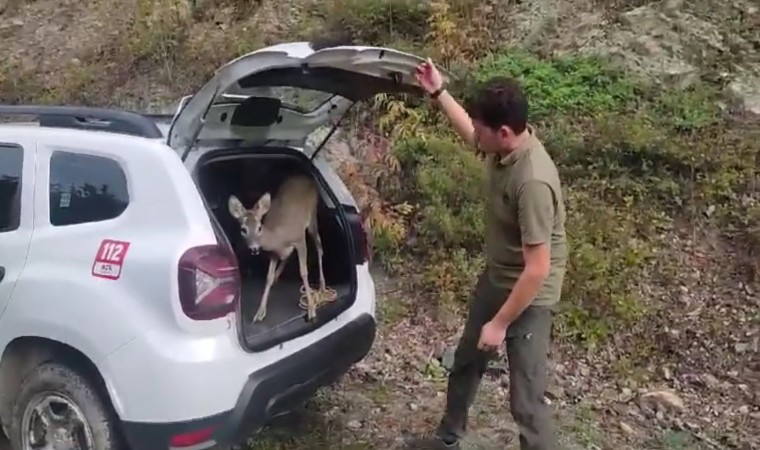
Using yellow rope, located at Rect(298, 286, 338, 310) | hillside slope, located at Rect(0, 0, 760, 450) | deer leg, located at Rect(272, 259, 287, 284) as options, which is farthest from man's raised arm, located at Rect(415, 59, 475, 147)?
hillside slope, located at Rect(0, 0, 760, 450)

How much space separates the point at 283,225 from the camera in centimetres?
441

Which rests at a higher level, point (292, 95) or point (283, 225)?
point (292, 95)

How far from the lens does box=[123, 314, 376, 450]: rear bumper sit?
3.45 metres

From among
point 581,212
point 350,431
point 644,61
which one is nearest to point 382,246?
point 581,212

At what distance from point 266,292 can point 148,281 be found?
3.39 ft

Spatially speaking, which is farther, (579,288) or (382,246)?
(382,246)

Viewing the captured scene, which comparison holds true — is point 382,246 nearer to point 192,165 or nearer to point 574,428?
point 574,428

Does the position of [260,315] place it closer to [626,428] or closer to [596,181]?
[626,428]

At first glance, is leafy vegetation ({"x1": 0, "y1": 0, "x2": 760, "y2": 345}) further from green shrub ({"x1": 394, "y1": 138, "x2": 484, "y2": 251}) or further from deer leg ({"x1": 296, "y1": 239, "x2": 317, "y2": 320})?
deer leg ({"x1": 296, "y1": 239, "x2": 317, "y2": 320})

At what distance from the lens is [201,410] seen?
3.44m

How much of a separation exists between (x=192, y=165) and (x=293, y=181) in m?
0.84

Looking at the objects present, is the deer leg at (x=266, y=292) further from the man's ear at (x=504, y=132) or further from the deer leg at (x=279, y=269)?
the man's ear at (x=504, y=132)

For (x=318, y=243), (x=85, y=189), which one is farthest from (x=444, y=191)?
(x=85, y=189)

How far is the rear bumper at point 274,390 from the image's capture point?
3.45 metres
